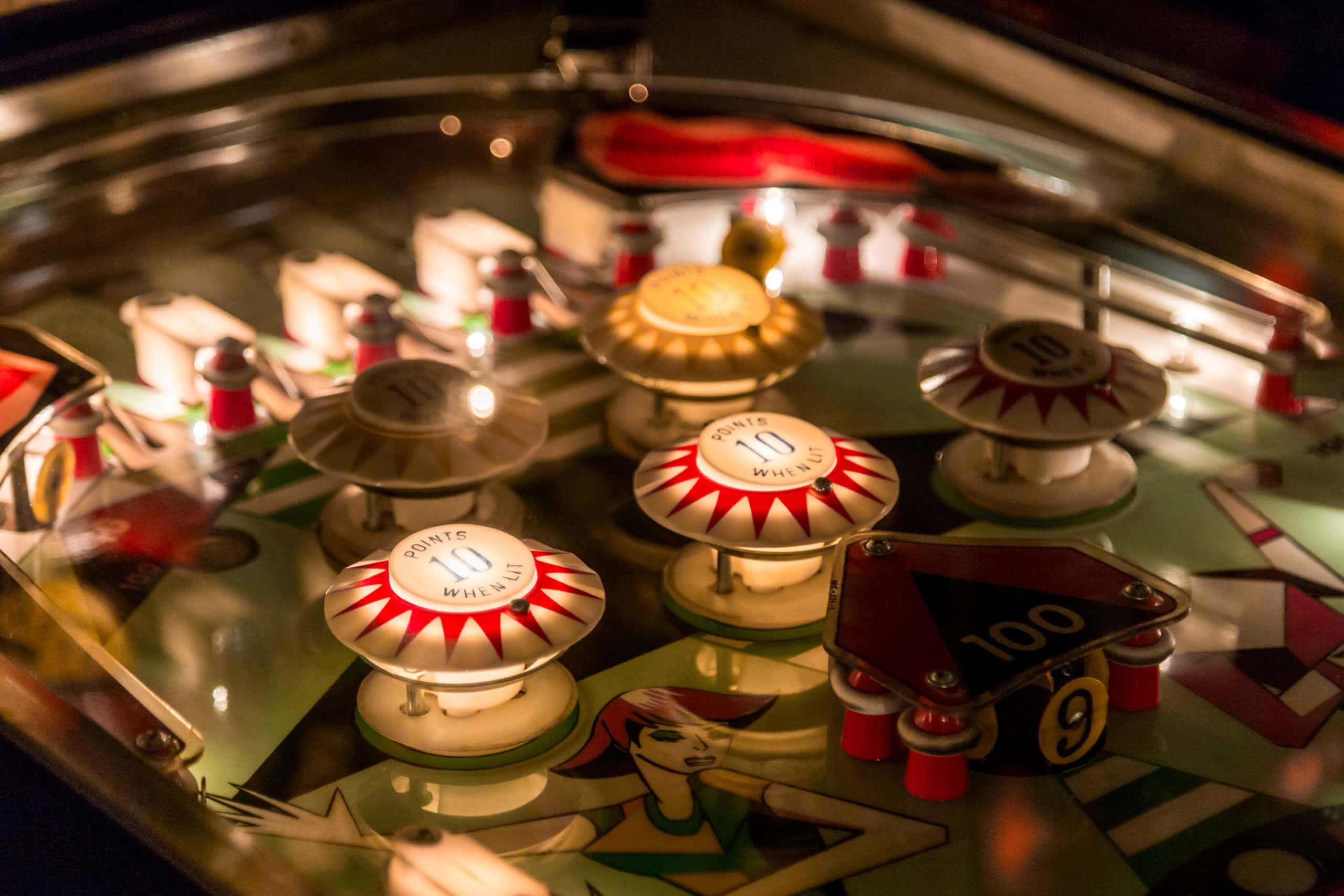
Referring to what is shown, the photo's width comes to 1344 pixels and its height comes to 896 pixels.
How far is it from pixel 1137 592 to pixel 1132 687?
3.8 inches

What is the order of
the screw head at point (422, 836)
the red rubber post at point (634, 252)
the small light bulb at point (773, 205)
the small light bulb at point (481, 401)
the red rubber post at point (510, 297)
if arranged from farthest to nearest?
1. the small light bulb at point (773, 205)
2. the red rubber post at point (634, 252)
3. the red rubber post at point (510, 297)
4. the small light bulb at point (481, 401)
5. the screw head at point (422, 836)

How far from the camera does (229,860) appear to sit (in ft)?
3.42

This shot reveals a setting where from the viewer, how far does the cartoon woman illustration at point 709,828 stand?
A: 1.11 meters

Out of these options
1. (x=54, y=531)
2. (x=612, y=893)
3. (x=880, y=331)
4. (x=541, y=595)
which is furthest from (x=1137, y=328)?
(x=54, y=531)

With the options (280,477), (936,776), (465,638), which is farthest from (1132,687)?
(280,477)

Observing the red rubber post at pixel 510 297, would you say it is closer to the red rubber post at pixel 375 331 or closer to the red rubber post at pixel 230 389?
the red rubber post at pixel 375 331

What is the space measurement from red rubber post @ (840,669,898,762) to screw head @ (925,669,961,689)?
0.24ft

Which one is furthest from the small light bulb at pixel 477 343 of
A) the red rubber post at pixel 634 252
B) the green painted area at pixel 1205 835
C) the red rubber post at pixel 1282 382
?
the green painted area at pixel 1205 835

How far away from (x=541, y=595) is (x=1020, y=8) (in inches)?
65.6

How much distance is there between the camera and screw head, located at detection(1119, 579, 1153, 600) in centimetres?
124

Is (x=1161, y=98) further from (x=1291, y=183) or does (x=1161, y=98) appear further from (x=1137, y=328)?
(x=1137, y=328)

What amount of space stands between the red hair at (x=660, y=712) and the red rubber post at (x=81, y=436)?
689 millimetres

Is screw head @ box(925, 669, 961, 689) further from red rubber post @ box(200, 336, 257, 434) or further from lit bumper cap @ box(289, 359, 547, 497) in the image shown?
red rubber post @ box(200, 336, 257, 434)

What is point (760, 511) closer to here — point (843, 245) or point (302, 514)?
point (302, 514)
